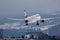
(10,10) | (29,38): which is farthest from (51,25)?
(10,10)

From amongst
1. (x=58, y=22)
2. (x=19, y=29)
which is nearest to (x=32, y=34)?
(x=19, y=29)

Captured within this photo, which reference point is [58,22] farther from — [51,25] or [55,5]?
[55,5]

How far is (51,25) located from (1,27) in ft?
2.25

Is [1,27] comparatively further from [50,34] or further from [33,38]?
[50,34]

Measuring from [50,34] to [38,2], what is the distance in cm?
47

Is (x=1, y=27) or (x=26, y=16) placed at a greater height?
(x=26, y=16)

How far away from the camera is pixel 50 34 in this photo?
1.68 metres

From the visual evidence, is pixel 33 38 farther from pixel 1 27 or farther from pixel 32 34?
pixel 1 27

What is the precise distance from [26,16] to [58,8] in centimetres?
45

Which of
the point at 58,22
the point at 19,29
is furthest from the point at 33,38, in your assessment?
the point at 58,22

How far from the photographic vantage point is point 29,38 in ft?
5.53

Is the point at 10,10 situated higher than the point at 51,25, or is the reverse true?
the point at 10,10

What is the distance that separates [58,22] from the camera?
169 centimetres

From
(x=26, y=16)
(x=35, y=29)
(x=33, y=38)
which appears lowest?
(x=33, y=38)
